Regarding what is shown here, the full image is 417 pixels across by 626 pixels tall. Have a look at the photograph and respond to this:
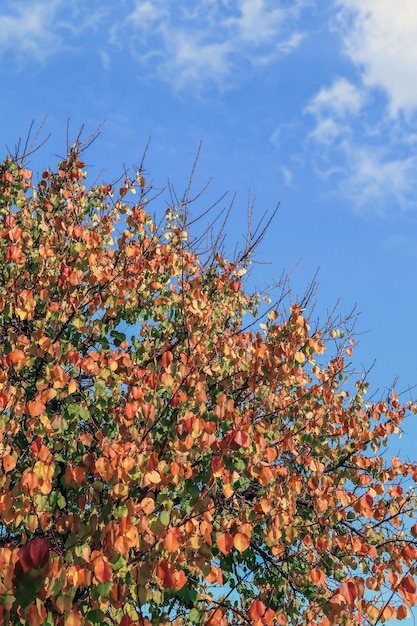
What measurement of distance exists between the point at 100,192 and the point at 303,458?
6026 millimetres

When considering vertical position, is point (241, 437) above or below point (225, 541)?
above

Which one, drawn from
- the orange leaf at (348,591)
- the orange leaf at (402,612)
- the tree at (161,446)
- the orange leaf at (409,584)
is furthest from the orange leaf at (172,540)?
the orange leaf at (402,612)

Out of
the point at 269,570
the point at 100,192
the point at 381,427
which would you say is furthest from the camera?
the point at 100,192

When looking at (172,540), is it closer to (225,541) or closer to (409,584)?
(225,541)

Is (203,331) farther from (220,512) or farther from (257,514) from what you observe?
(257,514)

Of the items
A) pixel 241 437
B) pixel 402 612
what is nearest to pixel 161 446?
pixel 241 437

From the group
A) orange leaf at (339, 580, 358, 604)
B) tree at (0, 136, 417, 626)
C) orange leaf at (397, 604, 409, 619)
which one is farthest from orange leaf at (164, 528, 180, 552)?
orange leaf at (397, 604, 409, 619)

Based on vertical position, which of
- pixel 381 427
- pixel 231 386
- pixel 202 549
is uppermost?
pixel 381 427

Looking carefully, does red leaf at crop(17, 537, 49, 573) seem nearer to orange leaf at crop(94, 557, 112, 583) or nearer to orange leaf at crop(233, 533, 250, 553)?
orange leaf at crop(94, 557, 112, 583)

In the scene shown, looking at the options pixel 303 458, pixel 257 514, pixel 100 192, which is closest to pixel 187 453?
pixel 257 514

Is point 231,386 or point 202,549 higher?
point 231,386

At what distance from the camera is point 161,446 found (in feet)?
21.8

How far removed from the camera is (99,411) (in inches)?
323

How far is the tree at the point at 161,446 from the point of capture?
5301 millimetres
